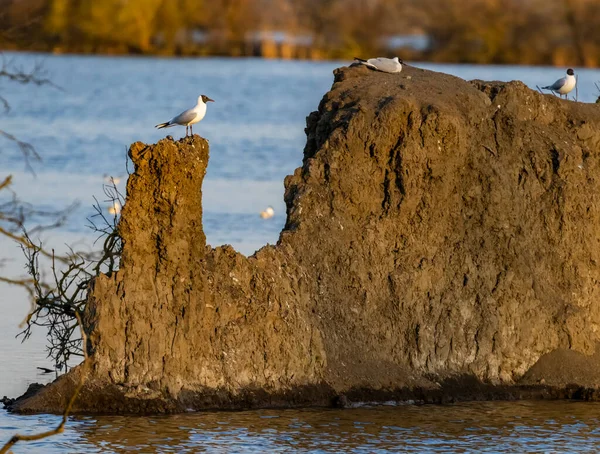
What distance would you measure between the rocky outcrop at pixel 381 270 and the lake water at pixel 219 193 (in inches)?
14.1

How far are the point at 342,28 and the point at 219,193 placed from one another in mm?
72851

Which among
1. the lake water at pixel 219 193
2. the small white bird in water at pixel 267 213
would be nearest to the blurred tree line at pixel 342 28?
the lake water at pixel 219 193

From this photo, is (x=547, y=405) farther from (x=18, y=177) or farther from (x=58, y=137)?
(x=58, y=137)

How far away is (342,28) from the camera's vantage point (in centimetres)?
10281

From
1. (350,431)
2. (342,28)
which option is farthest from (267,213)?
(342,28)

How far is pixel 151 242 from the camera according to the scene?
14219mm

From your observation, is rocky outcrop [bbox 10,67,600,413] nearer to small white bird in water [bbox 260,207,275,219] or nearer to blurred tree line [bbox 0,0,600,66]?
small white bird in water [bbox 260,207,275,219]

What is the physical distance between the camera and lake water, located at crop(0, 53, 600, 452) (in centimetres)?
1345

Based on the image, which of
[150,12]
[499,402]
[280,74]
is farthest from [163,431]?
[150,12]

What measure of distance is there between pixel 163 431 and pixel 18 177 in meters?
21.2

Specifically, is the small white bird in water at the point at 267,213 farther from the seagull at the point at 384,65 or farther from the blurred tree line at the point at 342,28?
the blurred tree line at the point at 342,28

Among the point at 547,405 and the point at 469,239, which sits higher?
the point at 469,239

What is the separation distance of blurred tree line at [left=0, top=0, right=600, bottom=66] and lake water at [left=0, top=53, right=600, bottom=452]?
201 inches

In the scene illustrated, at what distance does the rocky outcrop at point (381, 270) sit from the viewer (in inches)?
553
